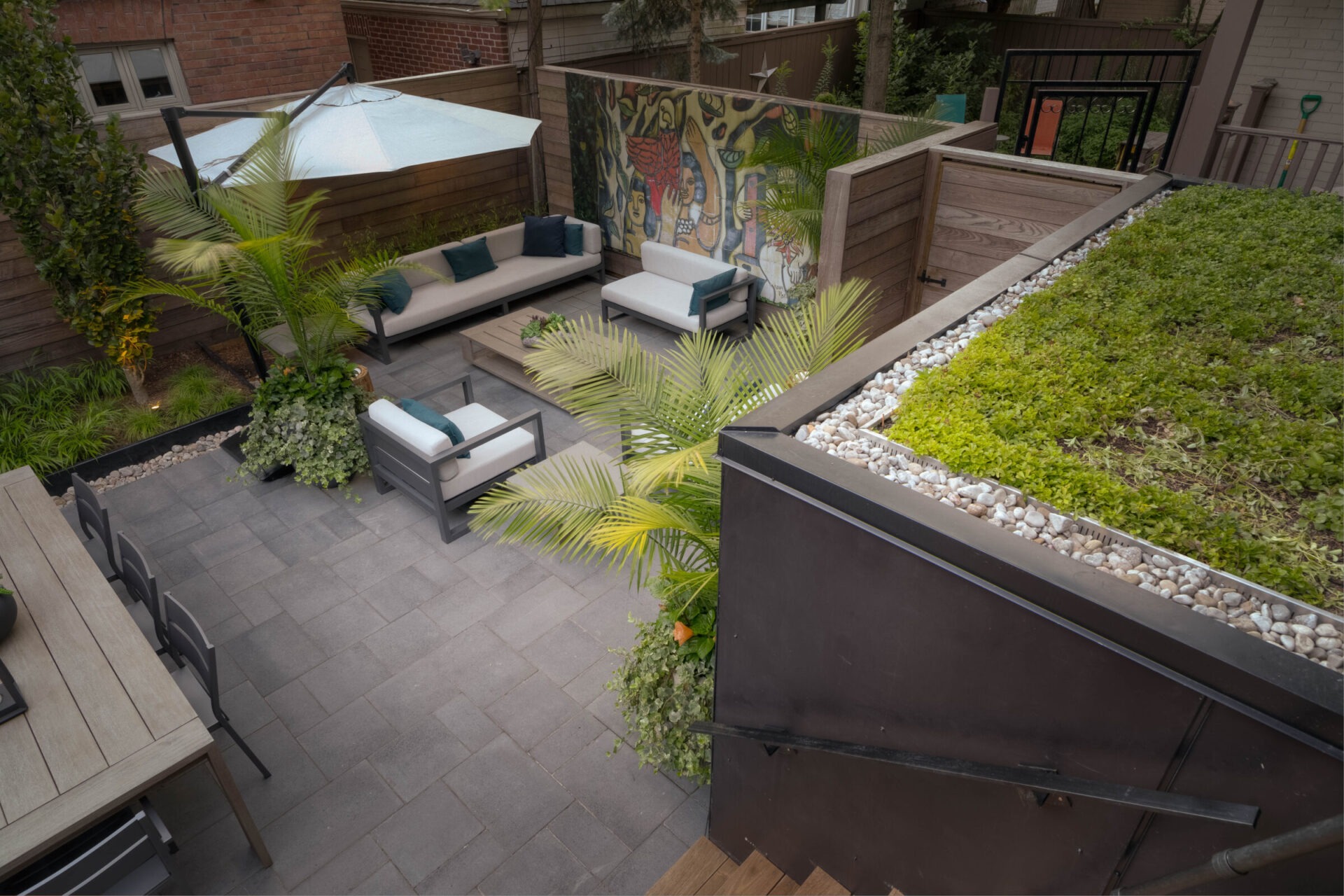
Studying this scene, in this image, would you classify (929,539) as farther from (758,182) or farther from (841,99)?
(841,99)

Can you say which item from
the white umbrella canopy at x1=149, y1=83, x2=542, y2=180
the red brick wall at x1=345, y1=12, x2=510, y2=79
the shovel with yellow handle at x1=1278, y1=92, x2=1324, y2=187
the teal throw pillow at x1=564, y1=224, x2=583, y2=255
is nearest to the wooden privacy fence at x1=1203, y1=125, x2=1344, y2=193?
the shovel with yellow handle at x1=1278, y1=92, x2=1324, y2=187

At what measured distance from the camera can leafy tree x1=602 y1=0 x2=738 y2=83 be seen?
923cm

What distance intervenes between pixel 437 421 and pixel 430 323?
292cm

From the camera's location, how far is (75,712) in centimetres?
324

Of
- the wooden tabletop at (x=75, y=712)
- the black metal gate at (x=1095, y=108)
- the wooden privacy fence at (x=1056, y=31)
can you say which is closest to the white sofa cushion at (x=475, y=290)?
the wooden tabletop at (x=75, y=712)

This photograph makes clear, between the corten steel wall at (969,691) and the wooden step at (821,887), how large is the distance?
0.05 m

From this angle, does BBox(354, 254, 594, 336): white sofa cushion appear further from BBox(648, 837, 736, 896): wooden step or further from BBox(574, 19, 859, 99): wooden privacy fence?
BBox(648, 837, 736, 896): wooden step

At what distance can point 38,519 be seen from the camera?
14.1 ft

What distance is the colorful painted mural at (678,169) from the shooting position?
7.75 m

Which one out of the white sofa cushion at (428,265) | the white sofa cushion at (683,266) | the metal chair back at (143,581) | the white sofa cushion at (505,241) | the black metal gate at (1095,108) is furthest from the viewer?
the white sofa cushion at (505,241)

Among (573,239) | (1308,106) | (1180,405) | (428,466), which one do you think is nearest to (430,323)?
(573,239)

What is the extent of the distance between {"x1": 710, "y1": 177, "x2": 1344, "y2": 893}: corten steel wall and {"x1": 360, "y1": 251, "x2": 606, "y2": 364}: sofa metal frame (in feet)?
19.5

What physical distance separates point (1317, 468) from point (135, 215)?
25.2 ft

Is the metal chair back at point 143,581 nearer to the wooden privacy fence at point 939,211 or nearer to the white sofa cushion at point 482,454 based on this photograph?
the white sofa cushion at point 482,454
